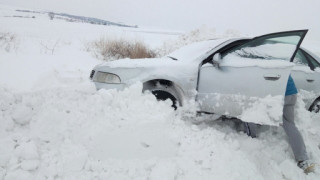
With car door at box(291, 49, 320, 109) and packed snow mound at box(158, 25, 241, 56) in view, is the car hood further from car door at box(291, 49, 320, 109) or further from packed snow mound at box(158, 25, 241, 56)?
packed snow mound at box(158, 25, 241, 56)

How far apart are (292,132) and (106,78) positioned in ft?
9.22

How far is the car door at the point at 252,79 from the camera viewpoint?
3.59 meters

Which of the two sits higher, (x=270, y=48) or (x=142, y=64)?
(x=270, y=48)

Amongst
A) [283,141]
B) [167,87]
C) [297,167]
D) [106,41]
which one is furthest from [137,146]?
[106,41]

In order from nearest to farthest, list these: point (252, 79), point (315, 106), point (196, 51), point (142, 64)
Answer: point (252, 79), point (142, 64), point (196, 51), point (315, 106)

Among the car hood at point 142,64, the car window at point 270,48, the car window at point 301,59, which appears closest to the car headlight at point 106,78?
the car hood at point 142,64

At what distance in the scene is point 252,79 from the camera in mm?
3752

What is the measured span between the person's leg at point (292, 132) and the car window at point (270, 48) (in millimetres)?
616

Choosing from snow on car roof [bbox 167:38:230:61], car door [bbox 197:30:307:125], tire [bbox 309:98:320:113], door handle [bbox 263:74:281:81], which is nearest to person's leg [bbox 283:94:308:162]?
car door [bbox 197:30:307:125]

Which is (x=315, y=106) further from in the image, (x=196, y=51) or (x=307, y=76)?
(x=196, y=51)

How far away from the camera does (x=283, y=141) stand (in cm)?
411

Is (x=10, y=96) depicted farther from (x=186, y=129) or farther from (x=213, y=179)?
(x=213, y=179)

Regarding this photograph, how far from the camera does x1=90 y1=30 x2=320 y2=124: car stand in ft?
11.9

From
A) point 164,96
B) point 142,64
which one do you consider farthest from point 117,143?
point 142,64
